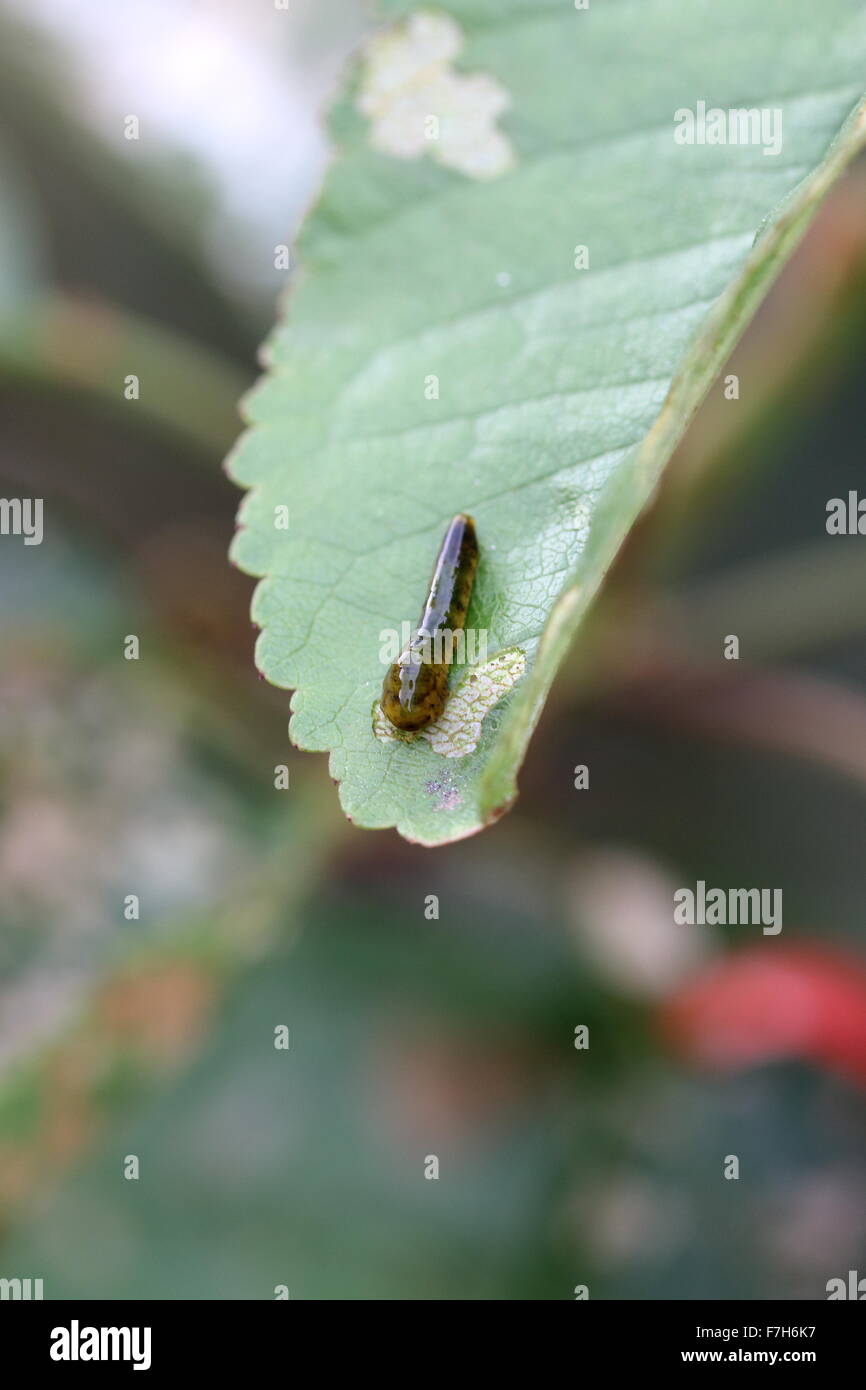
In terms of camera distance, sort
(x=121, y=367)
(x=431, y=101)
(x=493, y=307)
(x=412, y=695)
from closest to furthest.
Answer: (x=412, y=695)
(x=493, y=307)
(x=431, y=101)
(x=121, y=367)

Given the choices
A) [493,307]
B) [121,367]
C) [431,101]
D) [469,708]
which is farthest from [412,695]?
[121,367]

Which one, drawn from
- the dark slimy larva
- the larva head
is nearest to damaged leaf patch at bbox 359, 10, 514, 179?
the dark slimy larva

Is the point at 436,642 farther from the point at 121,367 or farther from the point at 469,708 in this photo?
the point at 121,367

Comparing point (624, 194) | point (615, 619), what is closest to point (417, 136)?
point (624, 194)

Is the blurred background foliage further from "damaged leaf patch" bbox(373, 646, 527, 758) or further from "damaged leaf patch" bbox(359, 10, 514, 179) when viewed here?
"damaged leaf patch" bbox(373, 646, 527, 758)

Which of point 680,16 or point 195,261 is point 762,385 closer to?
point 680,16

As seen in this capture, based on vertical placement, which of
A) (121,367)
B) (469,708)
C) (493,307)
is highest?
(121,367)
